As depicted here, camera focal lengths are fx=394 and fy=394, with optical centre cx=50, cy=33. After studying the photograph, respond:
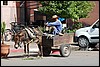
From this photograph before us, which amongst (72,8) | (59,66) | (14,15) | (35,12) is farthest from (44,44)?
(35,12)

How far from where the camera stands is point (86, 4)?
90.6ft

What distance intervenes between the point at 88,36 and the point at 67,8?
503 cm

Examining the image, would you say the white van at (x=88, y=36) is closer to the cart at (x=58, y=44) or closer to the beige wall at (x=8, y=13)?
the cart at (x=58, y=44)

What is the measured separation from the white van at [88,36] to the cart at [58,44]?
180 inches

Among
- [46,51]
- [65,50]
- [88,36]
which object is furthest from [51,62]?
[88,36]

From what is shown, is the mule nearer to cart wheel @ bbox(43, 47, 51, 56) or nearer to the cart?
the cart

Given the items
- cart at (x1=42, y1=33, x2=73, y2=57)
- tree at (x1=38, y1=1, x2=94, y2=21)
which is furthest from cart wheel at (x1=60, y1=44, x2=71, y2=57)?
tree at (x1=38, y1=1, x2=94, y2=21)

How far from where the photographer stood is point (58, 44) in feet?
55.4

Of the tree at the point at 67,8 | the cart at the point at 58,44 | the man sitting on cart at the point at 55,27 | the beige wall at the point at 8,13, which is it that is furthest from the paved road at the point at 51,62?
the beige wall at the point at 8,13

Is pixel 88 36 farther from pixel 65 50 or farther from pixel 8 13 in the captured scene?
pixel 8 13

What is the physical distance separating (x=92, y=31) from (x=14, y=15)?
875 centimetres

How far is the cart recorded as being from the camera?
54.7 ft

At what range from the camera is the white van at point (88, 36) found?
71.4ft

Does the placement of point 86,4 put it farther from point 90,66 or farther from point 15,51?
point 90,66
